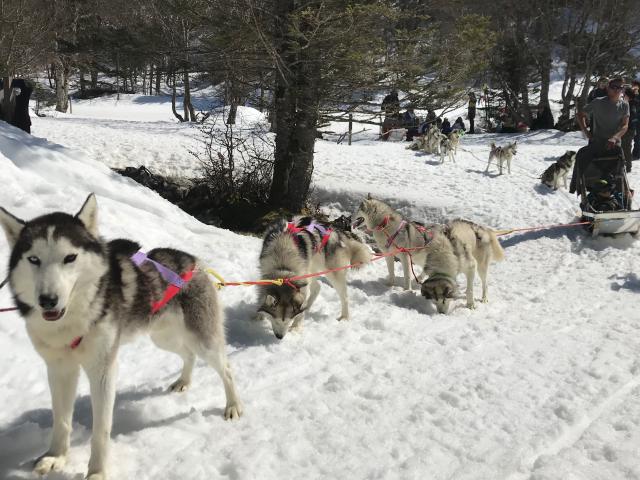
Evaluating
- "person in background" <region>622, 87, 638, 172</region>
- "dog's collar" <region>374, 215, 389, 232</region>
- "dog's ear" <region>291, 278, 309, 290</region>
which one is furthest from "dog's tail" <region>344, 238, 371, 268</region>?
"person in background" <region>622, 87, 638, 172</region>

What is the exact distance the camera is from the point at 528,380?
338cm

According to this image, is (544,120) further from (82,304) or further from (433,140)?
(82,304)

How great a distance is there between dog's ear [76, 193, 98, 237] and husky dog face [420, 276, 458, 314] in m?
3.76

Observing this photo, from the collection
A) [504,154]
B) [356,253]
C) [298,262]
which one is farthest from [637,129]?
[298,262]

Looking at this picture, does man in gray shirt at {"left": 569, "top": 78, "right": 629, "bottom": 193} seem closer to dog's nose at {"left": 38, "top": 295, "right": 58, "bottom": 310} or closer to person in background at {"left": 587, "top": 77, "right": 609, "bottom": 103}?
person in background at {"left": 587, "top": 77, "right": 609, "bottom": 103}

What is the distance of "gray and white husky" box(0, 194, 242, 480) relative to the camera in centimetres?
180

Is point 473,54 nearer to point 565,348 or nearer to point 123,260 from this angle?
point 565,348

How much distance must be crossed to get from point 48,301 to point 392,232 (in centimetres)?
473

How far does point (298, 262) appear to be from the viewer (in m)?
4.45

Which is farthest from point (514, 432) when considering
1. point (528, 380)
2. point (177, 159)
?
point (177, 159)

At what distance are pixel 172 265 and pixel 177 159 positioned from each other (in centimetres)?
795

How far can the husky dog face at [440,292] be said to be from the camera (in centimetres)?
509

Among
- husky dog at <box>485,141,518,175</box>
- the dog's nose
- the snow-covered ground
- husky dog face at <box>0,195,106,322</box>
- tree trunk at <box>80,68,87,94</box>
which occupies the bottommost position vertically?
the snow-covered ground

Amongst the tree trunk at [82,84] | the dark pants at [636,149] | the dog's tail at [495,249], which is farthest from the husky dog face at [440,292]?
the tree trunk at [82,84]
